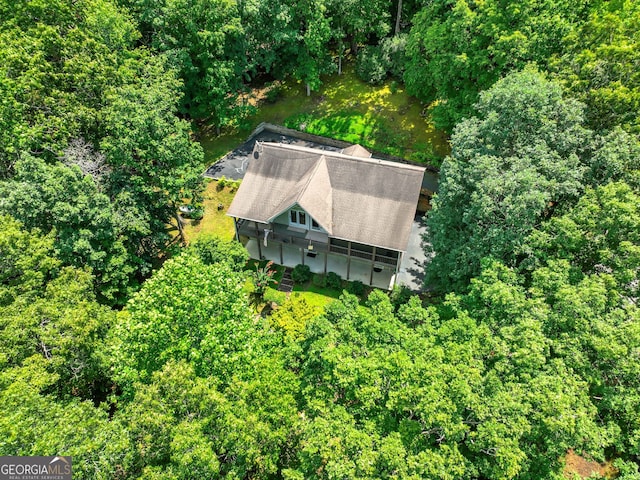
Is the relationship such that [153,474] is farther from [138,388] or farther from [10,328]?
[10,328]

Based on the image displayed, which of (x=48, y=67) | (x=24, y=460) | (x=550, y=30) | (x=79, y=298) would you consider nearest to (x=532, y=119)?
(x=550, y=30)

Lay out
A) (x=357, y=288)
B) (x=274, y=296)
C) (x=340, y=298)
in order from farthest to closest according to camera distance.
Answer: (x=274, y=296), (x=357, y=288), (x=340, y=298)

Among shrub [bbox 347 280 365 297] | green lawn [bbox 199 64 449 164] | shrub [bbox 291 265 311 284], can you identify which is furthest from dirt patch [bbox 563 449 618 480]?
green lawn [bbox 199 64 449 164]

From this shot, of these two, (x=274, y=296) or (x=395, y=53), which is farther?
(x=395, y=53)

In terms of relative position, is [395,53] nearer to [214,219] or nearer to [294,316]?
[214,219]

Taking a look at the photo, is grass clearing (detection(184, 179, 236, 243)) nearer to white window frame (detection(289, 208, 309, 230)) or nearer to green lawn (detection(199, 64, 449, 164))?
green lawn (detection(199, 64, 449, 164))

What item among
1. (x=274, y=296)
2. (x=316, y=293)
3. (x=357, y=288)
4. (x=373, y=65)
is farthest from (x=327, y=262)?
(x=373, y=65)
